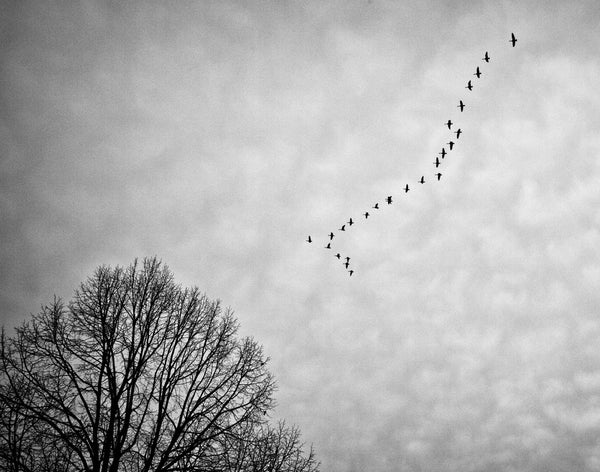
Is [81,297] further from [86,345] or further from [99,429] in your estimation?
[99,429]

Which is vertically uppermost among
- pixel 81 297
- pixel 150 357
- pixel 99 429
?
pixel 81 297

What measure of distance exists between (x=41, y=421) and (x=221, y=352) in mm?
5730

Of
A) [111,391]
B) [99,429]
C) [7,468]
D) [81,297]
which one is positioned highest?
[81,297]

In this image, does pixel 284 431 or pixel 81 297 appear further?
pixel 284 431

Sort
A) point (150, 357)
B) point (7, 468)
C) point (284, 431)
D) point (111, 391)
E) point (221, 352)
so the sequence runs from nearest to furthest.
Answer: point (7, 468), point (111, 391), point (150, 357), point (221, 352), point (284, 431)

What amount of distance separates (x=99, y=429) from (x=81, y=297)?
4303 millimetres

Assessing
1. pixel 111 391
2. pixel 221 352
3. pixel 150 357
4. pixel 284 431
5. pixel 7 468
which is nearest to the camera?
pixel 7 468

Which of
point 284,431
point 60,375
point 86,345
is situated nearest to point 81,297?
point 86,345

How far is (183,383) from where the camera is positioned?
13.9 m

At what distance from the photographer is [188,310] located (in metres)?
14.8

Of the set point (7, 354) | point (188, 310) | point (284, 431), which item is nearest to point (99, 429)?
point (7, 354)

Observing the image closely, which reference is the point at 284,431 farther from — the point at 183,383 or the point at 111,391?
the point at 111,391

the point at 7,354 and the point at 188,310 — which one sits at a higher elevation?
the point at 188,310

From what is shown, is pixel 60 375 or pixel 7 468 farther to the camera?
pixel 60 375
